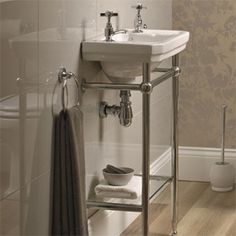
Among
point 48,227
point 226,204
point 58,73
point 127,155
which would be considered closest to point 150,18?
point 127,155

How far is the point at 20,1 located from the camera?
2.42m

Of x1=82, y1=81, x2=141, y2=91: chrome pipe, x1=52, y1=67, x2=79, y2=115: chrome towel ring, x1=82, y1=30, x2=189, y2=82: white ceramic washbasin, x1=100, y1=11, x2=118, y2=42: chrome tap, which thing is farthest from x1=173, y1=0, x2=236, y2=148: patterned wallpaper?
x1=52, y1=67, x2=79, y2=115: chrome towel ring

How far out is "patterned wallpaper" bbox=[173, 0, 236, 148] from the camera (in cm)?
453

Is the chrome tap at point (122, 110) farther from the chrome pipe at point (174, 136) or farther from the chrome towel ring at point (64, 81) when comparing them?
the chrome towel ring at point (64, 81)

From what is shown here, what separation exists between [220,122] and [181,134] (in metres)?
0.27

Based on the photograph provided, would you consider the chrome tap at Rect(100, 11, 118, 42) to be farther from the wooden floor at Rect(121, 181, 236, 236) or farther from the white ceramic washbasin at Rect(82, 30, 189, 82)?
the wooden floor at Rect(121, 181, 236, 236)

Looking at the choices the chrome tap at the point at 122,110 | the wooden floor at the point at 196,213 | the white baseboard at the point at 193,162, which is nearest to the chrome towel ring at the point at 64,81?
the chrome tap at the point at 122,110

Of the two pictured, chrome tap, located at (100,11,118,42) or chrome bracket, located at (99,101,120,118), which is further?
chrome bracket, located at (99,101,120,118)

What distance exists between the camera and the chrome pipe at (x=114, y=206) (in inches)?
122

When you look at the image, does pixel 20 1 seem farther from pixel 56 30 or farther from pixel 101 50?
pixel 101 50

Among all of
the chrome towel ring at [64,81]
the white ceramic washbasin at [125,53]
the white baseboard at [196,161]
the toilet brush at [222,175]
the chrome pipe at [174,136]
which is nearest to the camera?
the chrome towel ring at [64,81]

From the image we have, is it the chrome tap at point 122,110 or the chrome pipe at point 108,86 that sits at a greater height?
the chrome pipe at point 108,86

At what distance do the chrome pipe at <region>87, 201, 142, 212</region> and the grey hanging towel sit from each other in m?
0.47

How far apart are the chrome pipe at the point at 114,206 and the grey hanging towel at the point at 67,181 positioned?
18.3 inches
